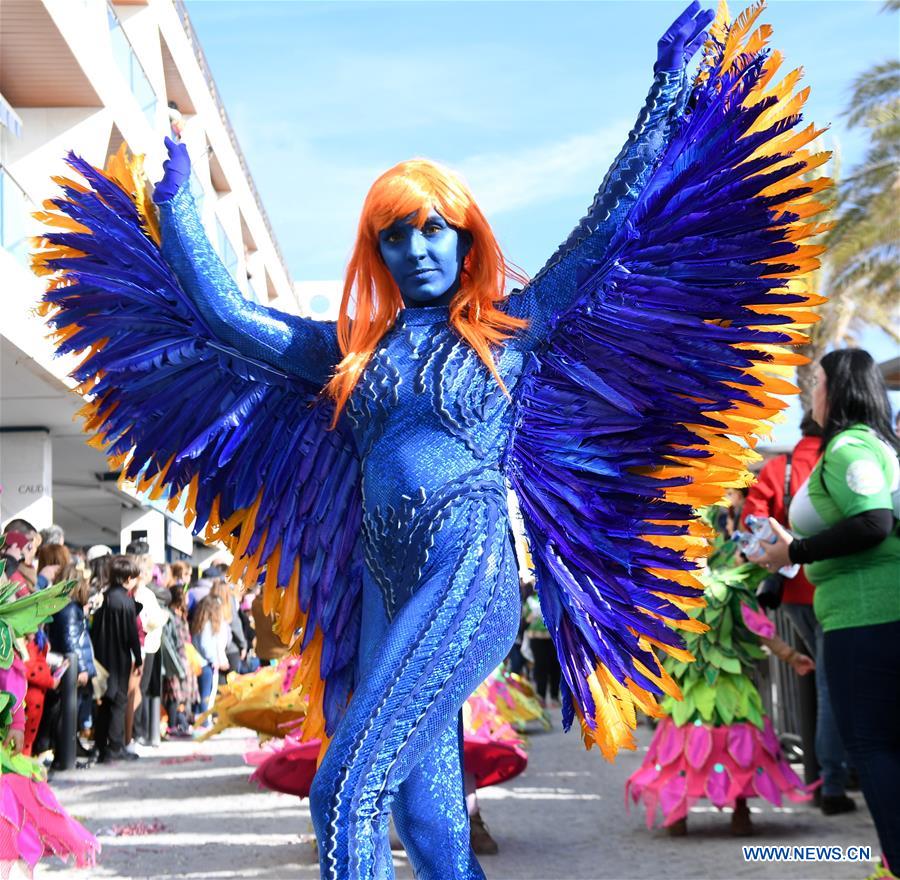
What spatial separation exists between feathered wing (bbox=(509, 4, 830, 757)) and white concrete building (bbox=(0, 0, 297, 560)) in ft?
18.4

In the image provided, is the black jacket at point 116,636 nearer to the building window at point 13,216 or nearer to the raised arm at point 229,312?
the building window at point 13,216

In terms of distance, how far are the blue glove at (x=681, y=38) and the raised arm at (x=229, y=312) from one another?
1036 millimetres

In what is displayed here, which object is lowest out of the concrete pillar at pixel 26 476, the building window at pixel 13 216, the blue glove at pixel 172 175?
the blue glove at pixel 172 175

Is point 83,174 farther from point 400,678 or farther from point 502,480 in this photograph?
point 400,678

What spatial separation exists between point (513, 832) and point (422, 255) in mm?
3961

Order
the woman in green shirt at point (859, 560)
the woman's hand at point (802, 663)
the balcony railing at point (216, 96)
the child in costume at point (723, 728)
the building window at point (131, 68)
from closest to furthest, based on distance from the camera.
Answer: the woman in green shirt at point (859, 560) → the child in costume at point (723, 728) → the woman's hand at point (802, 663) → the building window at point (131, 68) → the balcony railing at point (216, 96)

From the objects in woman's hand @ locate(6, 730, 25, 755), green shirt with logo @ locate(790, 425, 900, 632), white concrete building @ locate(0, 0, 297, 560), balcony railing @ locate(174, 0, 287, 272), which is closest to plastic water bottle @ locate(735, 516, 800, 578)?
green shirt with logo @ locate(790, 425, 900, 632)

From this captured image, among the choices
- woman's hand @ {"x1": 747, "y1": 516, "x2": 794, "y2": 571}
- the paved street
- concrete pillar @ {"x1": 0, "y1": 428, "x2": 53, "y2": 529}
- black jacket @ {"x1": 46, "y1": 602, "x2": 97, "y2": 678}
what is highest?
concrete pillar @ {"x1": 0, "y1": 428, "x2": 53, "y2": 529}

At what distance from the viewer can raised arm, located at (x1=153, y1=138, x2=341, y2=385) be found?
3326 millimetres

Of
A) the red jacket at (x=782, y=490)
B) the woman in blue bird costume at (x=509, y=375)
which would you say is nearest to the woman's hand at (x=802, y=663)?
the red jacket at (x=782, y=490)

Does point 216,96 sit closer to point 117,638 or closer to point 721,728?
point 117,638

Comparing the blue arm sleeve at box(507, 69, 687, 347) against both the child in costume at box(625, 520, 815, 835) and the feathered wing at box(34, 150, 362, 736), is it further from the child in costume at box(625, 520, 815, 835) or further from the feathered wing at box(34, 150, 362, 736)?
the child in costume at box(625, 520, 815, 835)

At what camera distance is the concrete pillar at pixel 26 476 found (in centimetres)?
1535

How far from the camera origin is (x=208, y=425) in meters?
3.50
